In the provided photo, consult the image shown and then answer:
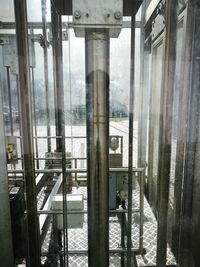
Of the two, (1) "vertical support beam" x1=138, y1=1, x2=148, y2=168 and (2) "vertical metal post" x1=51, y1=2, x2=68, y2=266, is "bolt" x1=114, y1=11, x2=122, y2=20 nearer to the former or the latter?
(2) "vertical metal post" x1=51, y1=2, x2=68, y2=266

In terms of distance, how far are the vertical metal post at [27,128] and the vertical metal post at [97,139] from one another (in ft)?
1.43

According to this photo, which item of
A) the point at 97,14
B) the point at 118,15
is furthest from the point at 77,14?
the point at 118,15

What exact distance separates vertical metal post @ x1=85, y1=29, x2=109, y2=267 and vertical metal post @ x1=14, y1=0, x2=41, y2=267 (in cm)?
44

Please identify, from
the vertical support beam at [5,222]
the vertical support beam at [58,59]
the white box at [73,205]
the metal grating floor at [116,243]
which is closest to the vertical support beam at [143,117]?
the metal grating floor at [116,243]

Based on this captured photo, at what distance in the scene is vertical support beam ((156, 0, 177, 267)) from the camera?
1433mm

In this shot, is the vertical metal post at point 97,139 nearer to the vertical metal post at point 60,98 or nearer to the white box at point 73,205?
the vertical metal post at point 60,98

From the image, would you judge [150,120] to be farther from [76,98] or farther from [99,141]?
[99,141]

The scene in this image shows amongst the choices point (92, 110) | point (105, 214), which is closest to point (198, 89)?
point (92, 110)

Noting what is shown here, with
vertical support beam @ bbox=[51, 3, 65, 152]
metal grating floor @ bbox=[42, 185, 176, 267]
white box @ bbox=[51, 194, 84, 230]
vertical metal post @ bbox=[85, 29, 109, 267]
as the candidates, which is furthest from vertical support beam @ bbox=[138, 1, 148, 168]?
vertical metal post @ bbox=[85, 29, 109, 267]

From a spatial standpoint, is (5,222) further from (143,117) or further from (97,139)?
(143,117)

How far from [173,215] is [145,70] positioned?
2539 millimetres

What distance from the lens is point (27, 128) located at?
1.50 metres

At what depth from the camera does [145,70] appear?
3832mm

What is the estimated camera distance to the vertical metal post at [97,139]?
1.31 meters
